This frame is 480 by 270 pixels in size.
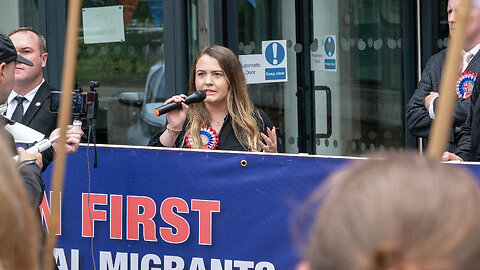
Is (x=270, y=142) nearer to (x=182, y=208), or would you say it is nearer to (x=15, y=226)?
(x=182, y=208)

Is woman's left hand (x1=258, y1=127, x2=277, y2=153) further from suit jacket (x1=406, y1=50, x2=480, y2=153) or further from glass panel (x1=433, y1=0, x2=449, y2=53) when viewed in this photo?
glass panel (x1=433, y1=0, x2=449, y2=53)

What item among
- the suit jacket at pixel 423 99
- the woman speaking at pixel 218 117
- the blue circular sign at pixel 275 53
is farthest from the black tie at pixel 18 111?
the blue circular sign at pixel 275 53

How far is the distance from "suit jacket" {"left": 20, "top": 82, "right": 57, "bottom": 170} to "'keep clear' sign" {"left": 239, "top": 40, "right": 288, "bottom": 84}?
2956mm

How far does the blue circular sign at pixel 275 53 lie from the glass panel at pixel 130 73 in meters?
0.96

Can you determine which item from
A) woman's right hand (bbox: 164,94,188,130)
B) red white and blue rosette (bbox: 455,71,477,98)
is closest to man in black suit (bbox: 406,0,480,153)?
red white and blue rosette (bbox: 455,71,477,98)

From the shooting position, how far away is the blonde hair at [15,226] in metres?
1.66

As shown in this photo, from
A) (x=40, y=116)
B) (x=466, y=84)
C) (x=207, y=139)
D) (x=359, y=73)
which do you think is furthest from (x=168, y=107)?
(x=359, y=73)

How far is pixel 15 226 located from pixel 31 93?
3.85 metres

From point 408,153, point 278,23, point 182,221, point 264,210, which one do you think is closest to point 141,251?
point 182,221

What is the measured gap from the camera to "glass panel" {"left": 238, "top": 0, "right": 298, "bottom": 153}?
8.07m

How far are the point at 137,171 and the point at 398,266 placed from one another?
3481mm

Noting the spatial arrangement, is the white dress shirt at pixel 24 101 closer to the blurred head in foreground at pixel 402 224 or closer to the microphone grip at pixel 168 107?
the microphone grip at pixel 168 107

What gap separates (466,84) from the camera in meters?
5.33

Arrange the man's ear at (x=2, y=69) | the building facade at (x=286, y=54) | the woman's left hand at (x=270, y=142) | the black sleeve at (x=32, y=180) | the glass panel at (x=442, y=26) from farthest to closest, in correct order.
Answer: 1. the glass panel at (x=442, y=26)
2. the building facade at (x=286, y=54)
3. the woman's left hand at (x=270, y=142)
4. the man's ear at (x=2, y=69)
5. the black sleeve at (x=32, y=180)
